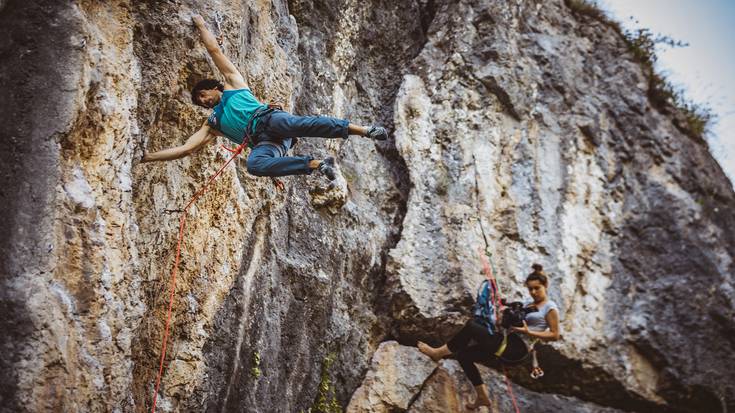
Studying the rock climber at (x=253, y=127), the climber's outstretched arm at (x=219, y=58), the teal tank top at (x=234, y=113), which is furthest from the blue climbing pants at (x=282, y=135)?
the climber's outstretched arm at (x=219, y=58)

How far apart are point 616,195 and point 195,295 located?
21.4 feet

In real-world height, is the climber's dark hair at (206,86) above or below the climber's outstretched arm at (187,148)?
above

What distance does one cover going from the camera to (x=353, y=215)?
26.0 ft

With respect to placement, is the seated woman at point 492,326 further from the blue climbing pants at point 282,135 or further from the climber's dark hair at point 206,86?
the climber's dark hair at point 206,86

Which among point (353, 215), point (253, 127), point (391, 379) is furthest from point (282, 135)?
point (391, 379)

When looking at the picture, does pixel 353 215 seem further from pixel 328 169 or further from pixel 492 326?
pixel 328 169

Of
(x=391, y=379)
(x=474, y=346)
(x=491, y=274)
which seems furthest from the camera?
(x=491, y=274)

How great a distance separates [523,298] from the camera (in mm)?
8133

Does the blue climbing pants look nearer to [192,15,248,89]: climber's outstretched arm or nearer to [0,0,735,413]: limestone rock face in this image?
[192,15,248,89]: climber's outstretched arm

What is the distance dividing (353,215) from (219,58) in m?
3.11

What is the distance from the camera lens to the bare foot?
7.11 m

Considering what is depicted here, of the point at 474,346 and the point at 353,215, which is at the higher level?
the point at 353,215

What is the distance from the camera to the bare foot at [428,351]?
23.3 ft

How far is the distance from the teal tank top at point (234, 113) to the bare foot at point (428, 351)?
3.31m
